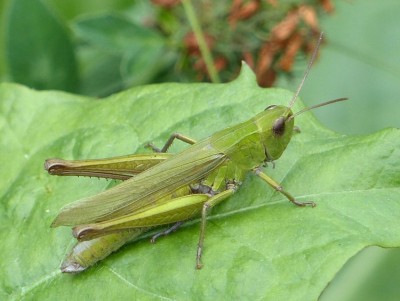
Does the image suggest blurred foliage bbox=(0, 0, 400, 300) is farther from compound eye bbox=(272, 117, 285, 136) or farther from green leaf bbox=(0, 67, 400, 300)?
compound eye bbox=(272, 117, 285, 136)

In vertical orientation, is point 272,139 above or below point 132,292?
above

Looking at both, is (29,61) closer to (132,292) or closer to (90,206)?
(90,206)

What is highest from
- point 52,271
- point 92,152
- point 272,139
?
point 272,139

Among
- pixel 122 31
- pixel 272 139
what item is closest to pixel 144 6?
pixel 122 31

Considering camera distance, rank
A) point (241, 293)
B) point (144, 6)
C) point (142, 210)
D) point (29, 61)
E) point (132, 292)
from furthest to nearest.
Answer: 1. point (144, 6)
2. point (29, 61)
3. point (142, 210)
4. point (132, 292)
5. point (241, 293)

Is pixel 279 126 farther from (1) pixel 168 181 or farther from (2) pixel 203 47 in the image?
(2) pixel 203 47

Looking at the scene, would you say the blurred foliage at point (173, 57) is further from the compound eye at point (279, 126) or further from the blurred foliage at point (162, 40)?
the compound eye at point (279, 126)
